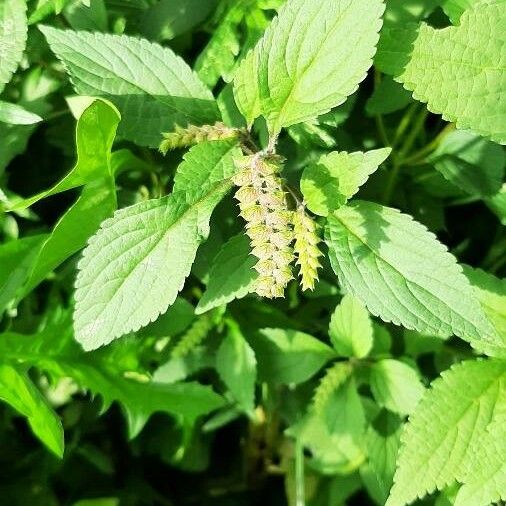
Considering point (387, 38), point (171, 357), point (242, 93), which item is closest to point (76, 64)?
point (242, 93)

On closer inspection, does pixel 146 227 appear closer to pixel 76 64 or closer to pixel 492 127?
pixel 76 64

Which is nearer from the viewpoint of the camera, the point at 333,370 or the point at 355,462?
the point at 333,370

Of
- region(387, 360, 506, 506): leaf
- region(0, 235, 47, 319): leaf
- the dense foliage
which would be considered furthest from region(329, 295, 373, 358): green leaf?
region(0, 235, 47, 319): leaf

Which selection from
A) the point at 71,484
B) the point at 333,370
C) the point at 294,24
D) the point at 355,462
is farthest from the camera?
the point at 71,484

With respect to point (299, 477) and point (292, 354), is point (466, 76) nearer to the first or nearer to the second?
point (292, 354)

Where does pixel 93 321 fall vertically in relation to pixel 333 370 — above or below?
above

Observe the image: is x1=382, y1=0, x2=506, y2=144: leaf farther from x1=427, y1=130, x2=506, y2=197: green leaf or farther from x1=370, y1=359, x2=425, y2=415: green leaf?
x1=370, y1=359, x2=425, y2=415: green leaf
